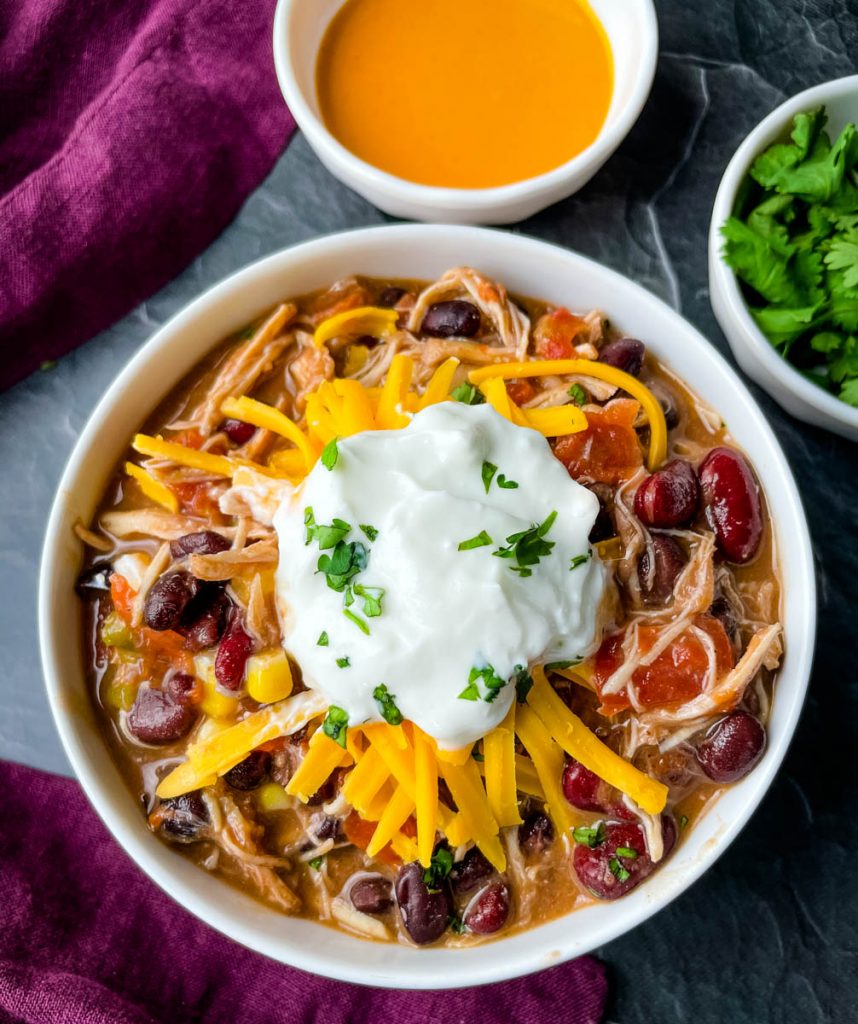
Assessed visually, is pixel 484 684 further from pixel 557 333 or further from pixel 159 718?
pixel 557 333

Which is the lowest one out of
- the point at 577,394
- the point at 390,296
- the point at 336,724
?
the point at 336,724

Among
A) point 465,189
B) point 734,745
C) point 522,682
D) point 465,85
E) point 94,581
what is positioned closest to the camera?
point 522,682

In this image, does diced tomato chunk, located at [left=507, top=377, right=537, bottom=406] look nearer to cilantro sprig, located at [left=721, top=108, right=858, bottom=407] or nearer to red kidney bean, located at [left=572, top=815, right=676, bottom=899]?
cilantro sprig, located at [left=721, top=108, right=858, bottom=407]

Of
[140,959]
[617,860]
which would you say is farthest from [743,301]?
[140,959]

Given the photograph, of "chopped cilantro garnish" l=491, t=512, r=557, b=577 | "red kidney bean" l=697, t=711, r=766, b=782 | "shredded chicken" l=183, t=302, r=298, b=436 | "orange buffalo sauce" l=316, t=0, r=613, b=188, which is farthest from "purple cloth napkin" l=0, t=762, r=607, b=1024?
"orange buffalo sauce" l=316, t=0, r=613, b=188

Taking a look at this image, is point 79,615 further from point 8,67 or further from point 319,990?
point 8,67

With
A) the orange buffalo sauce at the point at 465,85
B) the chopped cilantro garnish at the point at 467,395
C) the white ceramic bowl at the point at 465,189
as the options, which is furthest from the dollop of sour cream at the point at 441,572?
the orange buffalo sauce at the point at 465,85


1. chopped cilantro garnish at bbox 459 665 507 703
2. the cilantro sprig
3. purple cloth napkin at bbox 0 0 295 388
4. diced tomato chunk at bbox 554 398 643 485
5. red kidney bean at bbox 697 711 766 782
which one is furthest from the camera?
purple cloth napkin at bbox 0 0 295 388
